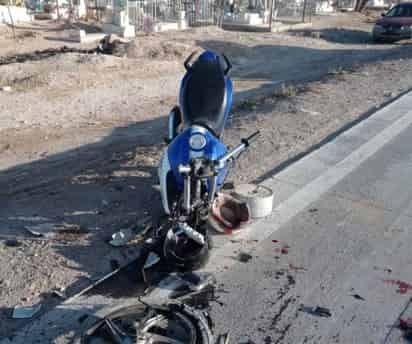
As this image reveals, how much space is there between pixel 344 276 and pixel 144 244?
1539mm

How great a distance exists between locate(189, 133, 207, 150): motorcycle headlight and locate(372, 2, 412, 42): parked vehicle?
69.3 ft

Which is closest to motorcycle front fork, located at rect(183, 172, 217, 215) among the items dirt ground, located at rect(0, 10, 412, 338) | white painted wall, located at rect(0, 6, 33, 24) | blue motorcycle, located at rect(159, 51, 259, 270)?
blue motorcycle, located at rect(159, 51, 259, 270)

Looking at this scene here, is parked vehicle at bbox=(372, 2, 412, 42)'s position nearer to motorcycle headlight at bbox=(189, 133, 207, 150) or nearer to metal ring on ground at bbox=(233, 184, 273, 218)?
metal ring on ground at bbox=(233, 184, 273, 218)

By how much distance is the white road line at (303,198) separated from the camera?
369 centimetres

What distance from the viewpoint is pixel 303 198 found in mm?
4695

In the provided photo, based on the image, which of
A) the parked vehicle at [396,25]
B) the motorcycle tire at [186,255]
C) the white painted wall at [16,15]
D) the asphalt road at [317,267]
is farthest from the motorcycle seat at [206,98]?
the white painted wall at [16,15]

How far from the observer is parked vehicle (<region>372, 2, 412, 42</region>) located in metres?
21.3

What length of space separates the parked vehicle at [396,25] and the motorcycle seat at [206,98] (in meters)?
20.1

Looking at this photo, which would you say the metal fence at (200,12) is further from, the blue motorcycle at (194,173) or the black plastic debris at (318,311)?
the black plastic debris at (318,311)

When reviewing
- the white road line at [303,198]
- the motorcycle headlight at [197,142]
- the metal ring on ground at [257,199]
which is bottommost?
the white road line at [303,198]

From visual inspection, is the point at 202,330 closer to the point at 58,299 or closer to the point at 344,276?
the point at 58,299

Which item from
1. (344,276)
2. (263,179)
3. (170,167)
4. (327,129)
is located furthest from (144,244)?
(327,129)

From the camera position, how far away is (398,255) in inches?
149

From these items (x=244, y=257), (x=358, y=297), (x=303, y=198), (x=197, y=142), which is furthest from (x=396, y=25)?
(x=197, y=142)
